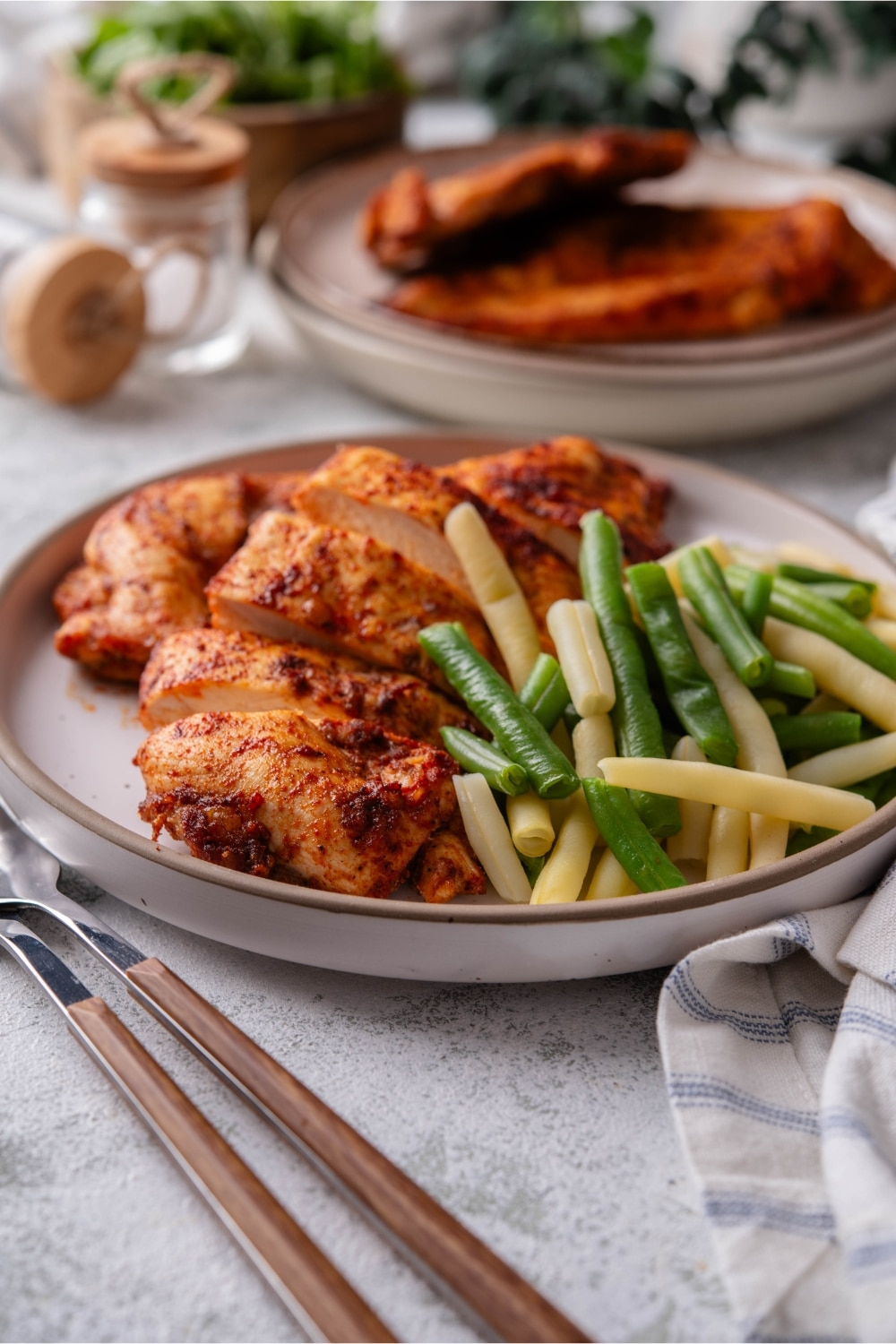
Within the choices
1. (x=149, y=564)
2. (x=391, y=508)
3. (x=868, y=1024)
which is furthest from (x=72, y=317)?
(x=868, y=1024)

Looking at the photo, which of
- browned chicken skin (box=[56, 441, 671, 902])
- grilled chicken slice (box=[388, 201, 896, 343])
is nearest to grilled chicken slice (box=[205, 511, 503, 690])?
browned chicken skin (box=[56, 441, 671, 902])

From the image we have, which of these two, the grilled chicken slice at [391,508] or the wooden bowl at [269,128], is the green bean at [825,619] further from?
the wooden bowl at [269,128]

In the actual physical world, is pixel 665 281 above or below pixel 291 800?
above

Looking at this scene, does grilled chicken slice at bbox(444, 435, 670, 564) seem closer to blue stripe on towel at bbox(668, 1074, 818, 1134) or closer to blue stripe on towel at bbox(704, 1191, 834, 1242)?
blue stripe on towel at bbox(668, 1074, 818, 1134)

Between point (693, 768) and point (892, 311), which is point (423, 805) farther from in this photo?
point (892, 311)

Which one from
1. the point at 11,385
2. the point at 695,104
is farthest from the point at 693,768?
the point at 695,104

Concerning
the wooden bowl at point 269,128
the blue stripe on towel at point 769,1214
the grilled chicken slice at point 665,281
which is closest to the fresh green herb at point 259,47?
the wooden bowl at point 269,128

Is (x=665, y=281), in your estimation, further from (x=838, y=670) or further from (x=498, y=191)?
(x=838, y=670)
